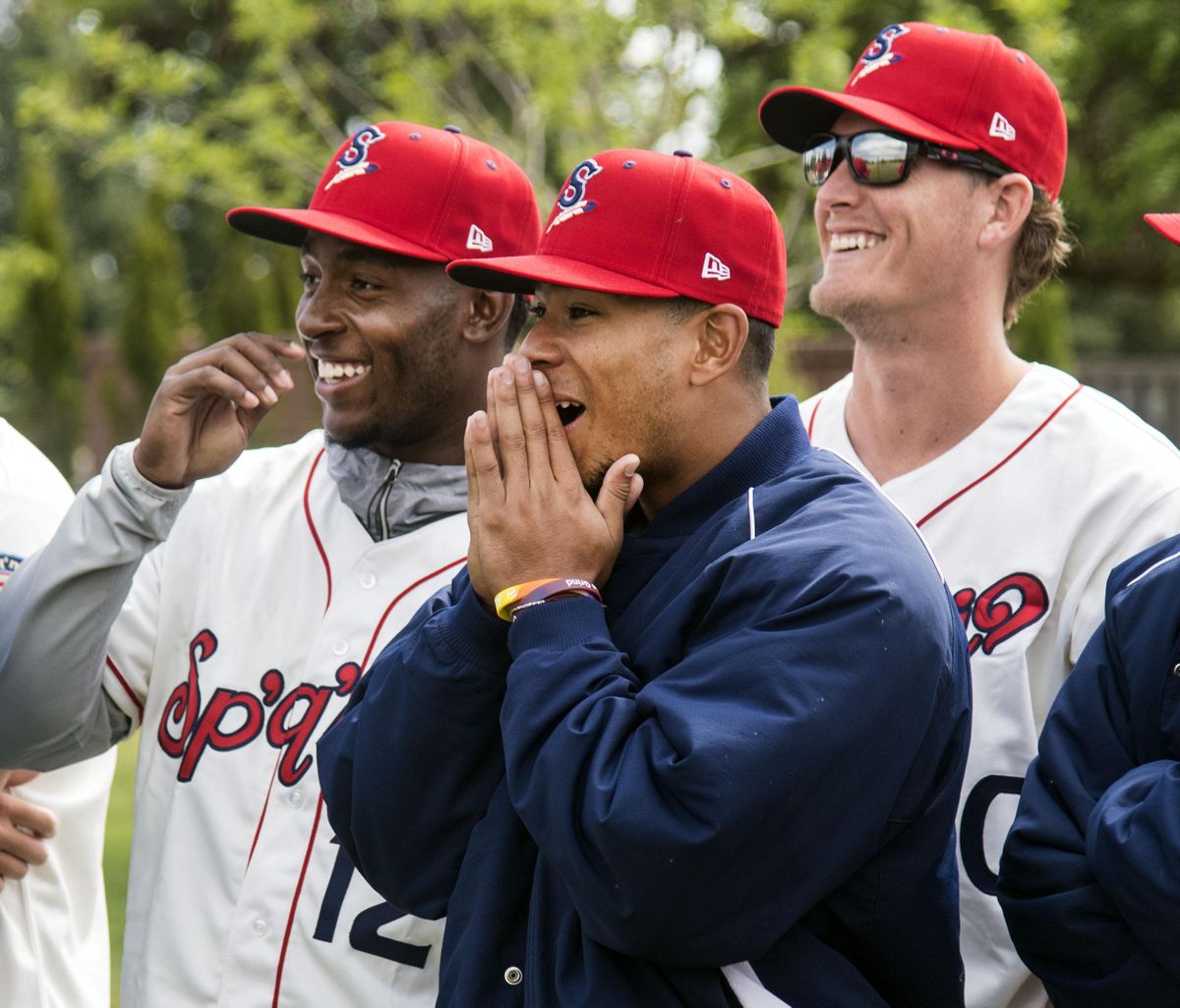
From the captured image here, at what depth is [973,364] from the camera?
3.40m

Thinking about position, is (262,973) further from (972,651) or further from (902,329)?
(902,329)

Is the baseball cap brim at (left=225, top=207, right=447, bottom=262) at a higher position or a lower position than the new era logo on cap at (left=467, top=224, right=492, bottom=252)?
higher

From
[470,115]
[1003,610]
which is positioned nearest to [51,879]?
[1003,610]

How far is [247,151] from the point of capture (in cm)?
1257

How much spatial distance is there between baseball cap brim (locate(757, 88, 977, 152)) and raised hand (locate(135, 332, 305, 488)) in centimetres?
122

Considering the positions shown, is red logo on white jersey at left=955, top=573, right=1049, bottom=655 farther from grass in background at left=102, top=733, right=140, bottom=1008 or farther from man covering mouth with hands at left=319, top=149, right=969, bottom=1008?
grass in background at left=102, top=733, right=140, bottom=1008

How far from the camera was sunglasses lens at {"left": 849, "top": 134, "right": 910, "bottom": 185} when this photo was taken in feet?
11.0

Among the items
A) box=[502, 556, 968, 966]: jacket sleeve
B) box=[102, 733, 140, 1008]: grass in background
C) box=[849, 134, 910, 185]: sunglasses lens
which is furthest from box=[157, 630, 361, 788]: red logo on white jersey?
box=[102, 733, 140, 1008]: grass in background

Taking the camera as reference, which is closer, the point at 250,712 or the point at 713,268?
the point at 713,268

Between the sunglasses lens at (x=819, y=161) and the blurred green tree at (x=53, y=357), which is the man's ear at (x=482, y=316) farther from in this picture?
the blurred green tree at (x=53, y=357)

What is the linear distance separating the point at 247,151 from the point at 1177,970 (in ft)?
37.8

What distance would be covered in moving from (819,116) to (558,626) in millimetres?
1756

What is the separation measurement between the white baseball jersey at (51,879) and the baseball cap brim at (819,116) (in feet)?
5.85

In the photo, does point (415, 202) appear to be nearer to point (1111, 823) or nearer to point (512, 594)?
point (512, 594)
